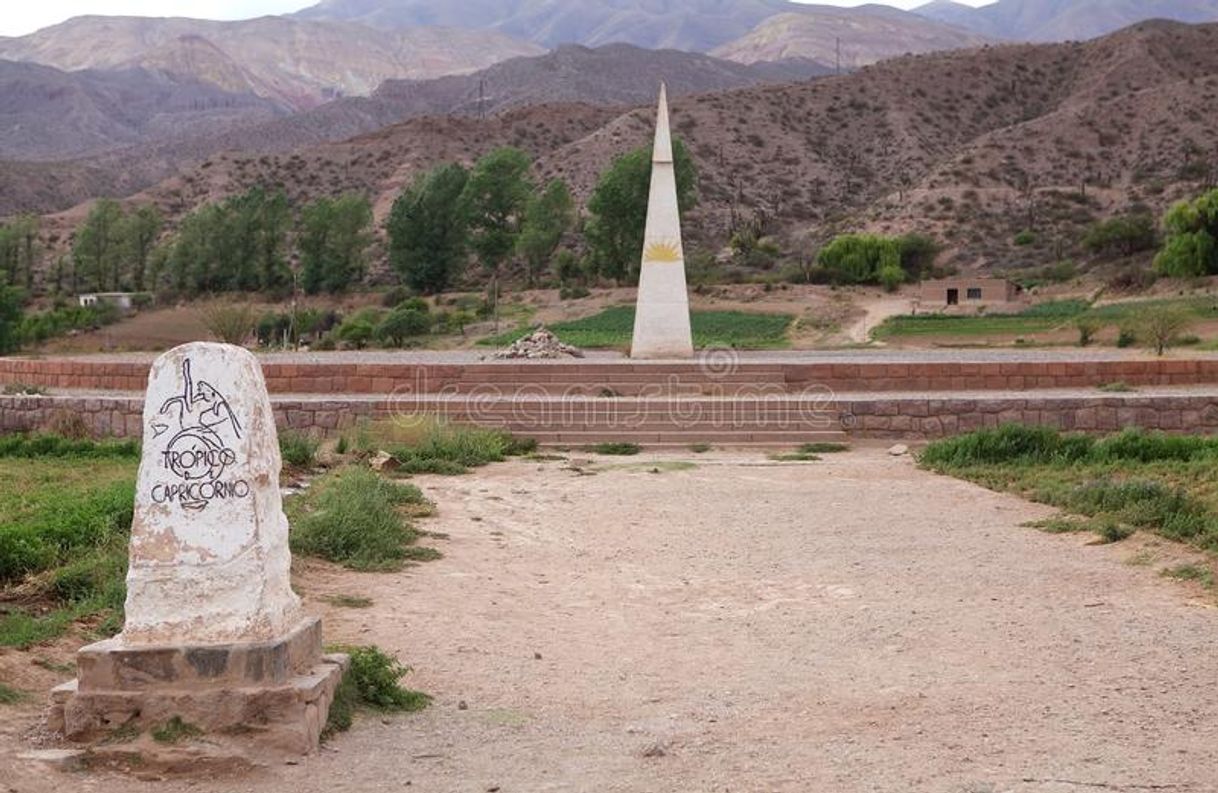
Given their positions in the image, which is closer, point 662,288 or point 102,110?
point 662,288

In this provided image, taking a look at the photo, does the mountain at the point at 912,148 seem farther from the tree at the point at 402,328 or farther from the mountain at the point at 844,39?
the mountain at the point at 844,39

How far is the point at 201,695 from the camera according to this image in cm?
545

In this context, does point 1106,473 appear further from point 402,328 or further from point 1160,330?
point 402,328

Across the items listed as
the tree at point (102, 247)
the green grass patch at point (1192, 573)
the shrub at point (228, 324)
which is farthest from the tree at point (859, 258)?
the green grass patch at point (1192, 573)

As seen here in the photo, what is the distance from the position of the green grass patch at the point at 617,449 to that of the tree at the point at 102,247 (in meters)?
54.6

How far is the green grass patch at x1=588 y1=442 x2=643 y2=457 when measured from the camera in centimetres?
1653

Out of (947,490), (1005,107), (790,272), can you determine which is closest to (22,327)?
(790,272)

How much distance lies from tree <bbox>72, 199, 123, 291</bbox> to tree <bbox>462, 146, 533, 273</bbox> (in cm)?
1835

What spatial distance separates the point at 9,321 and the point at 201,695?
4514 centimetres

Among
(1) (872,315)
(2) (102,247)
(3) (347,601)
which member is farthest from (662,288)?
(2) (102,247)

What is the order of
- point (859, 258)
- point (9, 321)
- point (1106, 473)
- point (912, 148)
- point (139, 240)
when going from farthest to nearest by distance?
1. point (912, 148)
2. point (139, 240)
3. point (859, 258)
4. point (9, 321)
5. point (1106, 473)

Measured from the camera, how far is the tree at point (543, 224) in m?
57.1

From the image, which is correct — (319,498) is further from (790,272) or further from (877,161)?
(877,161)
